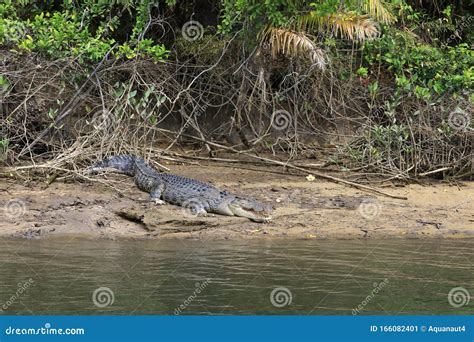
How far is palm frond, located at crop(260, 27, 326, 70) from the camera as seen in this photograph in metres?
12.2

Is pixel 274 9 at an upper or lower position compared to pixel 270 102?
upper

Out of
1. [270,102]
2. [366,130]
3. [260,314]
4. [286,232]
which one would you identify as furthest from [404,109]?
[260,314]

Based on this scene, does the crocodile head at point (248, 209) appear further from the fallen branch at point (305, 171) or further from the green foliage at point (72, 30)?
the green foliage at point (72, 30)

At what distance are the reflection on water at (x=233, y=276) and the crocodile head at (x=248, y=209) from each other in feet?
2.61

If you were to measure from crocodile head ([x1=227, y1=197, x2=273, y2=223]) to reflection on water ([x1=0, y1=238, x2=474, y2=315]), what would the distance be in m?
0.80

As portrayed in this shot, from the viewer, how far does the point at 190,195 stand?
1080cm

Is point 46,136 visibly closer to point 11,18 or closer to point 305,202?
point 11,18

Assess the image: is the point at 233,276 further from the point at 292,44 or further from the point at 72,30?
the point at 72,30

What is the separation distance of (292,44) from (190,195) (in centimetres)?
304

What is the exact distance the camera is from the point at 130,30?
14.0 meters

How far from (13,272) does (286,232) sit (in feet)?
11.5

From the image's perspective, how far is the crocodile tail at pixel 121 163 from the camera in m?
11.9

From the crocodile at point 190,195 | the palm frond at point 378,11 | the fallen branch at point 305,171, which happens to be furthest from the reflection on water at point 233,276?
the palm frond at point 378,11

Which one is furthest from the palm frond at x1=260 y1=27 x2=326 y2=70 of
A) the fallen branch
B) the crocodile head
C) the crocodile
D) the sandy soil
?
the crocodile head
